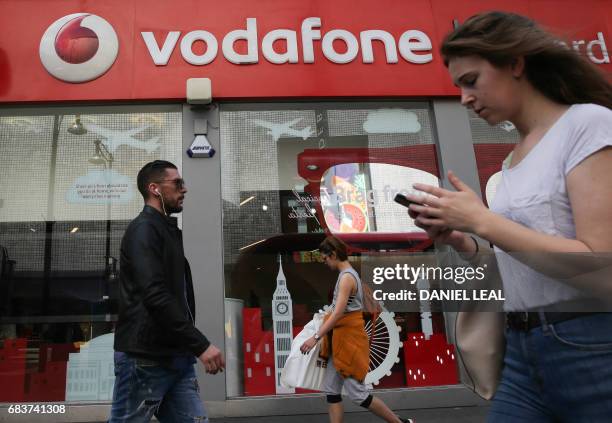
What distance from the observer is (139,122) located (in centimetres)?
602

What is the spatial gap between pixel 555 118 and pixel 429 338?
15.4ft

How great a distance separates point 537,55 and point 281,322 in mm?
4634

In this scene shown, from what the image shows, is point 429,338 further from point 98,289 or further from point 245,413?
point 98,289

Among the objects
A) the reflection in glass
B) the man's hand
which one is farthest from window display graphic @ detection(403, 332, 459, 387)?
the man's hand

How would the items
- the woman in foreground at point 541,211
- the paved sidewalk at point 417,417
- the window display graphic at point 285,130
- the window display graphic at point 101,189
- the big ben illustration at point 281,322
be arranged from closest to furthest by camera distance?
the woman in foreground at point 541,211 < the paved sidewalk at point 417,417 < the big ben illustration at point 281,322 < the window display graphic at point 101,189 < the window display graphic at point 285,130

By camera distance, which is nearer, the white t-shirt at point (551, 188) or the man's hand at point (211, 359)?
the white t-shirt at point (551, 188)

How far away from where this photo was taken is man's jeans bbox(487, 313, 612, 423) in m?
1.22

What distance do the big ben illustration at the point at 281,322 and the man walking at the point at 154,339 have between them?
2778mm

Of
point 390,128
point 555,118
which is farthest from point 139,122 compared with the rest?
point 555,118

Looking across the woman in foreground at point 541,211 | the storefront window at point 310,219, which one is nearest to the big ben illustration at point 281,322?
the storefront window at point 310,219

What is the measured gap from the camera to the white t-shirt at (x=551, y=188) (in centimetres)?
123

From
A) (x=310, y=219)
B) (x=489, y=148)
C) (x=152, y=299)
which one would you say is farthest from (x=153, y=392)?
(x=489, y=148)

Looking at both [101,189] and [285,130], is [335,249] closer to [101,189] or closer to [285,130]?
[285,130]

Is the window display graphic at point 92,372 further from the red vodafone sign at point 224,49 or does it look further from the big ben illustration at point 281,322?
the red vodafone sign at point 224,49
